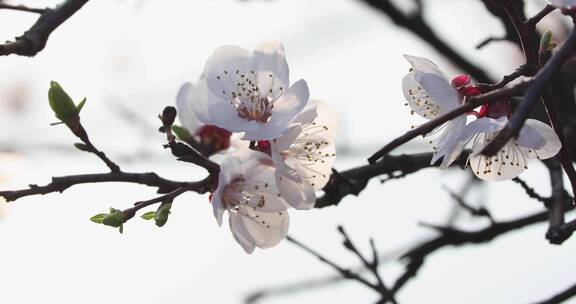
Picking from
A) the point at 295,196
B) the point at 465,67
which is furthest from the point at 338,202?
the point at 465,67

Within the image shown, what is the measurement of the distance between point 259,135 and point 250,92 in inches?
10.0

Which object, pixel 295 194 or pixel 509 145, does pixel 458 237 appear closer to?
pixel 509 145

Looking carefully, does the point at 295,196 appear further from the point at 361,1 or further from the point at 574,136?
the point at 361,1

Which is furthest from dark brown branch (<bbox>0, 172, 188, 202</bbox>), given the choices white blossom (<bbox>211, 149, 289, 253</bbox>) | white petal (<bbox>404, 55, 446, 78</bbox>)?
white petal (<bbox>404, 55, 446, 78</bbox>)

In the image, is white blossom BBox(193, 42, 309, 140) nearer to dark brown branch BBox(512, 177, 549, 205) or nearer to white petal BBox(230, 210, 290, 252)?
white petal BBox(230, 210, 290, 252)

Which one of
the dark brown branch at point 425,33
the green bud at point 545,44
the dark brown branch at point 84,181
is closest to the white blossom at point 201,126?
the dark brown branch at point 84,181

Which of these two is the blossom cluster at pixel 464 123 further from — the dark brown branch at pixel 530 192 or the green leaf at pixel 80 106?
the green leaf at pixel 80 106

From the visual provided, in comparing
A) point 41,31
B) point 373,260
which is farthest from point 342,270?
point 41,31

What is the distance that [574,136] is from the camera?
2193 millimetres

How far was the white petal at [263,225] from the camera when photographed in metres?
1.68

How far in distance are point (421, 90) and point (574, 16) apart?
53 cm

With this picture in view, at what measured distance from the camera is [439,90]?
1507 mm

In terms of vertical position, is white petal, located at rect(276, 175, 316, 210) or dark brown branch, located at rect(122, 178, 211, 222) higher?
dark brown branch, located at rect(122, 178, 211, 222)

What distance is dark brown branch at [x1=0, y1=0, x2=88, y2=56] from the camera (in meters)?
1.42
